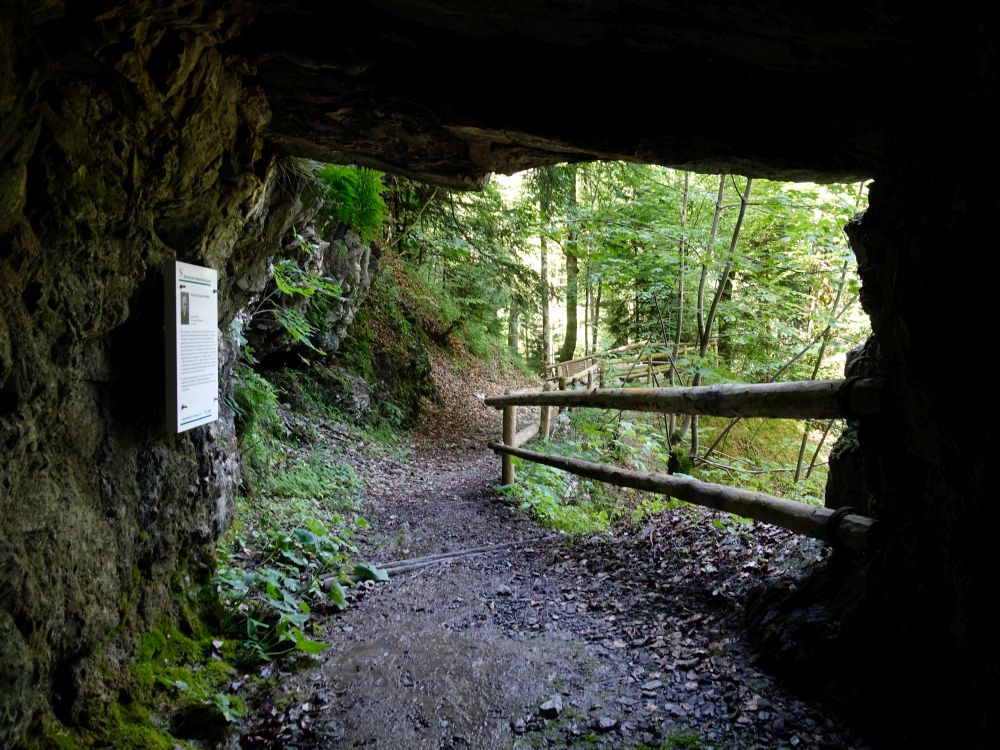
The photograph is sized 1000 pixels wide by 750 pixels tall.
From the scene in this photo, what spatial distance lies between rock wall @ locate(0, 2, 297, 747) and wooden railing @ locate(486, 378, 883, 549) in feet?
10.3

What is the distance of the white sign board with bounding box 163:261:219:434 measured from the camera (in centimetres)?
281

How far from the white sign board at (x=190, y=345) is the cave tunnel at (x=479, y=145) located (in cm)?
16

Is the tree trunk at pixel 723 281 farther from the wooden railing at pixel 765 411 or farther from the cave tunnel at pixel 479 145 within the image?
the cave tunnel at pixel 479 145

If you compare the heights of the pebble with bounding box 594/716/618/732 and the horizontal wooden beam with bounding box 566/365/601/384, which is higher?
the horizontal wooden beam with bounding box 566/365/601/384

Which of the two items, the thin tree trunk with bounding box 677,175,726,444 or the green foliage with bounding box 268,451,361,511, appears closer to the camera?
the green foliage with bounding box 268,451,361,511

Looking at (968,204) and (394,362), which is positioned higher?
(968,204)

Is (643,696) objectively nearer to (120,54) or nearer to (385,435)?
(120,54)

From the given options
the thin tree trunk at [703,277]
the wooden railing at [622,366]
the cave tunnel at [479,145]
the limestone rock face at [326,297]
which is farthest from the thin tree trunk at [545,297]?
the cave tunnel at [479,145]

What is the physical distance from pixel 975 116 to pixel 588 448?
749 cm

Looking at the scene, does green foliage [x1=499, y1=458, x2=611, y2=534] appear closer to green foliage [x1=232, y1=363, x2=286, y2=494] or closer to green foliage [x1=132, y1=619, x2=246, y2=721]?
green foliage [x1=232, y1=363, x2=286, y2=494]

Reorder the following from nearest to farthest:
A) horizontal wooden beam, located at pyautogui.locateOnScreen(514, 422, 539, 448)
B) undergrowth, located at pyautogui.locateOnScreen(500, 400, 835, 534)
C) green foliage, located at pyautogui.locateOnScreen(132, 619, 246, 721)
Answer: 1. green foliage, located at pyautogui.locateOnScreen(132, 619, 246, 721)
2. undergrowth, located at pyautogui.locateOnScreen(500, 400, 835, 534)
3. horizontal wooden beam, located at pyautogui.locateOnScreen(514, 422, 539, 448)

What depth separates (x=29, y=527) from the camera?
6.77ft

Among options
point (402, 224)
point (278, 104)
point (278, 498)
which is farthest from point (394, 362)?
point (278, 104)

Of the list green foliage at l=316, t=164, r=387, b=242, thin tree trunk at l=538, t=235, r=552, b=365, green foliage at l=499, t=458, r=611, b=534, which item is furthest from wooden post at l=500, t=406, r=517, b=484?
thin tree trunk at l=538, t=235, r=552, b=365
